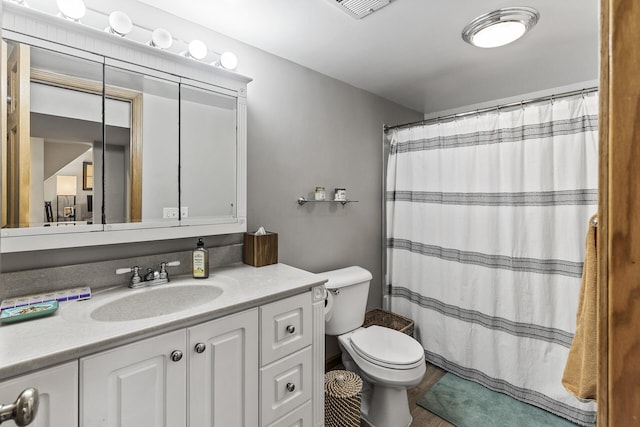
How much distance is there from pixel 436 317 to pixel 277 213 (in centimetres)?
150

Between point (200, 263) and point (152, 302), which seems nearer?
point (152, 302)

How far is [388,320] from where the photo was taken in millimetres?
2461

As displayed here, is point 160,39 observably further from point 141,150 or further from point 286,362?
point 286,362

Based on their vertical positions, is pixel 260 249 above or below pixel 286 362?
above

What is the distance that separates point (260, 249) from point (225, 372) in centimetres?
69

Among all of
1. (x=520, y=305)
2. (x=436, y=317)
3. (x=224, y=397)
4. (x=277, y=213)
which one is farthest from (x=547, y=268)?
(x=224, y=397)

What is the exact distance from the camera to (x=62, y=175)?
1.24 metres

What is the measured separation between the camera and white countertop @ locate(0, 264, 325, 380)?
2.65ft

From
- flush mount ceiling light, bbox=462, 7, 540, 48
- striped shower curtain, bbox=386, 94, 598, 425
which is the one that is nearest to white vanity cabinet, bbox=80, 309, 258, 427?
striped shower curtain, bbox=386, 94, 598, 425

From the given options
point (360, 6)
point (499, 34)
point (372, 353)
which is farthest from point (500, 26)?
point (372, 353)

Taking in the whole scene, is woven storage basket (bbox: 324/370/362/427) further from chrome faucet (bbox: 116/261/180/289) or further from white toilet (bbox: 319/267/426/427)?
chrome faucet (bbox: 116/261/180/289)

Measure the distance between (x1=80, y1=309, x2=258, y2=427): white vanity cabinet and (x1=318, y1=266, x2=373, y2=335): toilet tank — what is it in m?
0.78

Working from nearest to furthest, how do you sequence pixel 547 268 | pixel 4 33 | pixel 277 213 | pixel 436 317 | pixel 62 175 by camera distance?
pixel 4 33 < pixel 62 175 < pixel 547 268 < pixel 277 213 < pixel 436 317

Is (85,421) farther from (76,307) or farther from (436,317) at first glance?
(436,317)
